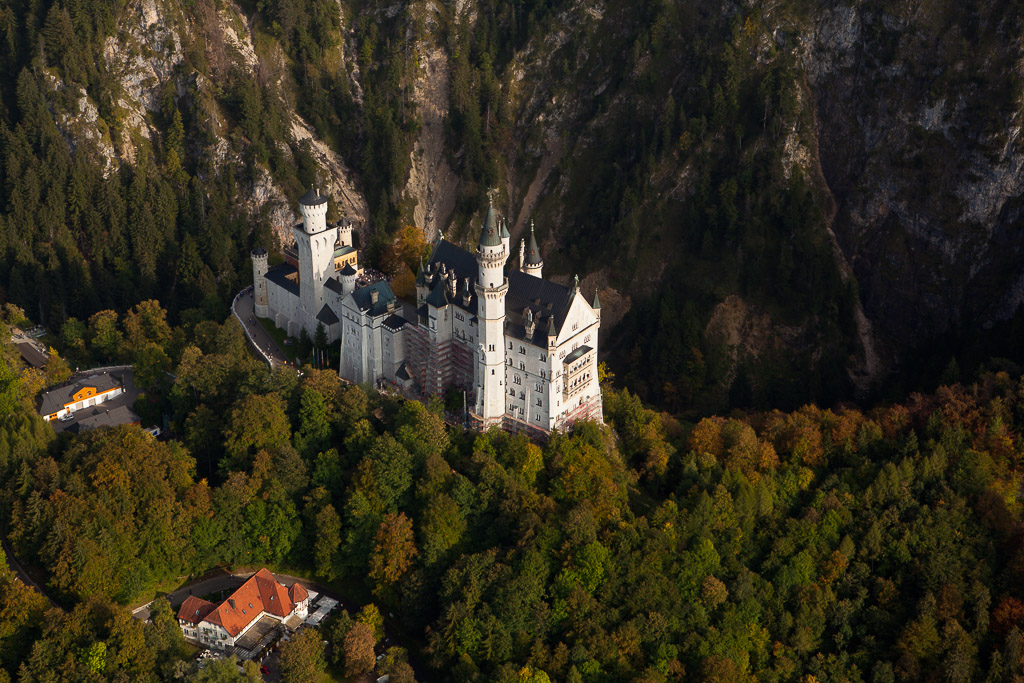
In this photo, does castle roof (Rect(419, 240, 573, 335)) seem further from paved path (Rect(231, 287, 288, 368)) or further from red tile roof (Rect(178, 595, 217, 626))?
red tile roof (Rect(178, 595, 217, 626))

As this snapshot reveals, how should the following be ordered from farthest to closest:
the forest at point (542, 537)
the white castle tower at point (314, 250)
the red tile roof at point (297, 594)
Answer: the white castle tower at point (314, 250)
the red tile roof at point (297, 594)
the forest at point (542, 537)

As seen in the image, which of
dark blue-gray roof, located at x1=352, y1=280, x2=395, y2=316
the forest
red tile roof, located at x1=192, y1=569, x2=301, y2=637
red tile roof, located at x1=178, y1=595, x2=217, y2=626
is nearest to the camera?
the forest

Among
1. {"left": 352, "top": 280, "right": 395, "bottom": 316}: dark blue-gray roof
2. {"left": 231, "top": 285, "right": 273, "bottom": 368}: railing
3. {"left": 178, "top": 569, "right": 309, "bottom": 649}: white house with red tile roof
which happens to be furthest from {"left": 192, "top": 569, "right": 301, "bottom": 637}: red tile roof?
{"left": 231, "top": 285, "right": 273, "bottom": 368}: railing

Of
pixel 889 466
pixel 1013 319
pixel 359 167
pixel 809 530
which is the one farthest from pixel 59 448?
pixel 1013 319

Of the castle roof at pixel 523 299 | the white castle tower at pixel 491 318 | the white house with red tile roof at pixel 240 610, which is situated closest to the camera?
the white house with red tile roof at pixel 240 610

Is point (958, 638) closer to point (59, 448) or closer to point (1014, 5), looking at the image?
point (59, 448)

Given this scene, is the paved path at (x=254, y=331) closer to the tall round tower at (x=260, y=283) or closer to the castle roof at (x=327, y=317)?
the tall round tower at (x=260, y=283)

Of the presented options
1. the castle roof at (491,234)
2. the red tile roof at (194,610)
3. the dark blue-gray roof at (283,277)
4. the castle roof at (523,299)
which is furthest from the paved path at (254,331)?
the red tile roof at (194,610)
